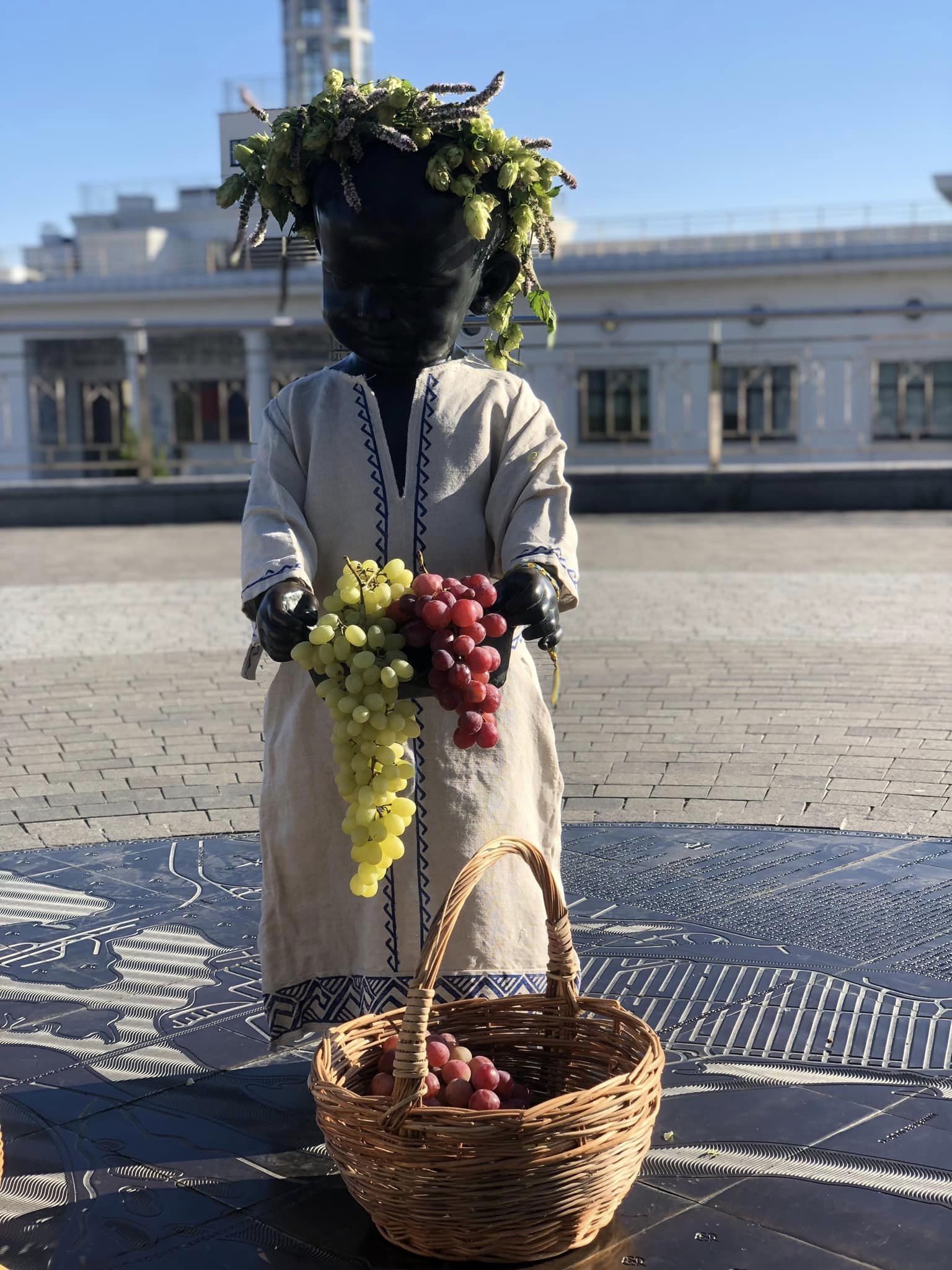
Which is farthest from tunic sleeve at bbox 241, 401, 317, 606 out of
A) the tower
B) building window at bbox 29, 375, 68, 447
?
the tower

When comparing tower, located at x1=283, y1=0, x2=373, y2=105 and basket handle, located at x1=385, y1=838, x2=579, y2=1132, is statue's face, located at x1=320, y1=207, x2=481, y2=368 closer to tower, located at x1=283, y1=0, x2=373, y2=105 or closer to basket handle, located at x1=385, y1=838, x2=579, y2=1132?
basket handle, located at x1=385, y1=838, x2=579, y2=1132

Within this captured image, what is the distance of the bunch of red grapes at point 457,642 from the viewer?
251 centimetres

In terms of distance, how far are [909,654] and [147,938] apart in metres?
5.13

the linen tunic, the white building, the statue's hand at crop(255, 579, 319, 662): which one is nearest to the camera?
the statue's hand at crop(255, 579, 319, 662)

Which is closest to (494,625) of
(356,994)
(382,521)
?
(382,521)

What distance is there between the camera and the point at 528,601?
9.00ft

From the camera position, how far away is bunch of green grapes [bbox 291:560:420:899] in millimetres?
2508

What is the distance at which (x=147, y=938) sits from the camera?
4039 mm

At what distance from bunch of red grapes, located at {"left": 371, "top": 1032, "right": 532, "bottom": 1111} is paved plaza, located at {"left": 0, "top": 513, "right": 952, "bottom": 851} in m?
2.47

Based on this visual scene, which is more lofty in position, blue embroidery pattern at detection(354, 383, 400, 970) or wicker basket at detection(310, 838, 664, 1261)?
blue embroidery pattern at detection(354, 383, 400, 970)

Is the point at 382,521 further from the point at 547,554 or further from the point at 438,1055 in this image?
the point at 438,1055

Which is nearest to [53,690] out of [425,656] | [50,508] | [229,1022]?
[229,1022]

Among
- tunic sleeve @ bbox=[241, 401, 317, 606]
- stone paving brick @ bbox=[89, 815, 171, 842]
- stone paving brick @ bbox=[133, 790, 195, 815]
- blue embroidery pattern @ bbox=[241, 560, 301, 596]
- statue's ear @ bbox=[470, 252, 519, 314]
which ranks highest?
statue's ear @ bbox=[470, 252, 519, 314]

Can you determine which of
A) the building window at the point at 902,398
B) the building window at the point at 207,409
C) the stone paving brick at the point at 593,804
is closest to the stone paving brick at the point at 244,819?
the stone paving brick at the point at 593,804
